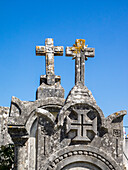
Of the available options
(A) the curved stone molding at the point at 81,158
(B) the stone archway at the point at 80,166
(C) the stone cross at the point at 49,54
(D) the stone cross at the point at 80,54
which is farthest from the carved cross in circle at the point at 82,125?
(C) the stone cross at the point at 49,54

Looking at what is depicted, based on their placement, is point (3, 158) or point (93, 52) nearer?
point (93, 52)

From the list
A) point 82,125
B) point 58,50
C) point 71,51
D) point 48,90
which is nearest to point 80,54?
point 71,51

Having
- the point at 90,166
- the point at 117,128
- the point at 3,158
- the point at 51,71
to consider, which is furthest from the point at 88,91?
the point at 3,158

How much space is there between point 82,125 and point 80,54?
239 cm

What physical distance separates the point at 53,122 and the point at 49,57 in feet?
11.5

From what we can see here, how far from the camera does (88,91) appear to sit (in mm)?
10578

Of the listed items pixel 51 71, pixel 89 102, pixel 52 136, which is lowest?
pixel 52 136

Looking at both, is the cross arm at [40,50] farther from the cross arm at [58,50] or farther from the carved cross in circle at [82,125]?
the carved cross in circle at [82,125]

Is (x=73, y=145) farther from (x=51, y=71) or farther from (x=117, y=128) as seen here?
→ (x=51, y=71)

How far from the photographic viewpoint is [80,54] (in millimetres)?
11578

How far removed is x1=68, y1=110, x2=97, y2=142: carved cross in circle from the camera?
32.9ft

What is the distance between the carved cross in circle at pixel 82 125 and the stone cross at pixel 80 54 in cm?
134

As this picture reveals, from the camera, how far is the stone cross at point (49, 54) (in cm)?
1294

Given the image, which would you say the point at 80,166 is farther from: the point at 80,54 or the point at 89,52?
the point at 89,52
